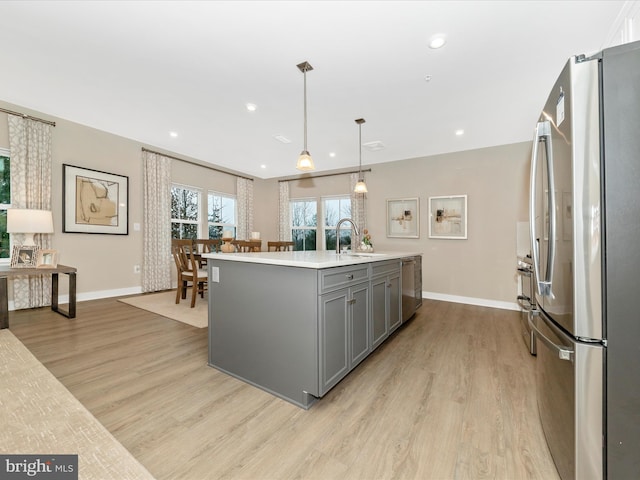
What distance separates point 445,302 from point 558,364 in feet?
12.3

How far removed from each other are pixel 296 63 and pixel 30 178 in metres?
3.86

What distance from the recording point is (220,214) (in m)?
6.19

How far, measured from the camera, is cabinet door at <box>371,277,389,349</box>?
2.30 m

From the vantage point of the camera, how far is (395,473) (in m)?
1.20

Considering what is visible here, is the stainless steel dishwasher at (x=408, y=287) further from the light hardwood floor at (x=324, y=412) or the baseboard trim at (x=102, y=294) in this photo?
the baseboard trim at (x=102, y=294)

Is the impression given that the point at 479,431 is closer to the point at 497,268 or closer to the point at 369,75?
the point at 369,75

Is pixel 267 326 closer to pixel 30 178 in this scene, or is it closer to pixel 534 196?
pixel 534 196

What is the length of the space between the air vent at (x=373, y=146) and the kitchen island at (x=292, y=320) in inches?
114

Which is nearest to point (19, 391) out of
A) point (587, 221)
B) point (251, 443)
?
point (251, 443)

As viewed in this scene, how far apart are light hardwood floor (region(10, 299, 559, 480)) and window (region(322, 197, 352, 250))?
11.8 ft

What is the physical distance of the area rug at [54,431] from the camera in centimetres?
103

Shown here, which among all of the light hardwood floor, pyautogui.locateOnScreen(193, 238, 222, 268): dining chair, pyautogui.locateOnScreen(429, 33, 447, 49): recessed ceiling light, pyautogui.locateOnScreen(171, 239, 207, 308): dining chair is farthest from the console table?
pyautogui.locateOnScreen(429, 33, 447, 49): recessed ceiling light

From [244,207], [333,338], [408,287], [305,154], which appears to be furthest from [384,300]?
[244,207]

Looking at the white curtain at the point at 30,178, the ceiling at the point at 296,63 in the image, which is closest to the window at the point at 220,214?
the ceiling at the point at 296,63
